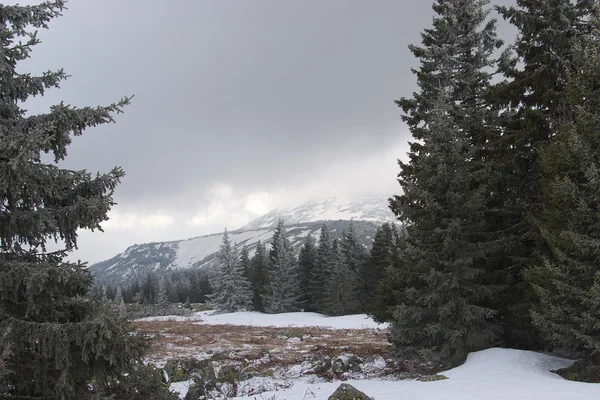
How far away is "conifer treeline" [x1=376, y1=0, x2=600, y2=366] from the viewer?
9008mm

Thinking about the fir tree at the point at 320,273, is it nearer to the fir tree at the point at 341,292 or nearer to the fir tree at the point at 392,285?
the fir tree at the point at 341,292

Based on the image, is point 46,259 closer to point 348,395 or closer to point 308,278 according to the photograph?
point 348,395

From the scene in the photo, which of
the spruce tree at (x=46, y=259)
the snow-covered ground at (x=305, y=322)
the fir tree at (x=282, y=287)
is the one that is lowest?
the snow-covered ground at (x=305, y=322)

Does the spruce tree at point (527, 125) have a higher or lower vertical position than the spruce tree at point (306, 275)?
higher

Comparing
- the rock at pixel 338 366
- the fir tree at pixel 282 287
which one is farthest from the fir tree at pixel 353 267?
the rock at pixel 338 366

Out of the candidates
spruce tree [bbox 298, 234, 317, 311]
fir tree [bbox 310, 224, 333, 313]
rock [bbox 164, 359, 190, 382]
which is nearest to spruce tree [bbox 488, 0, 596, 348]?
rock [bbox 164, 359, 190, 382]

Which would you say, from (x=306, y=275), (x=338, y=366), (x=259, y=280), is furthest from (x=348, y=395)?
(x=259, y=280)

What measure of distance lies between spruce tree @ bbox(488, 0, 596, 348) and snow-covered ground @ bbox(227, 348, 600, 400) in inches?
60.6

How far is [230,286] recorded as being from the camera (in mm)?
54312

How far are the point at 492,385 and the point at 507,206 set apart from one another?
6627 millimetres

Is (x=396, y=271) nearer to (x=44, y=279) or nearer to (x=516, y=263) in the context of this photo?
→ (x=516, y=263)

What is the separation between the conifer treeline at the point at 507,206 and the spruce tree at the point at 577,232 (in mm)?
42

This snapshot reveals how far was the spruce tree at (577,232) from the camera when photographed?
25.7ft

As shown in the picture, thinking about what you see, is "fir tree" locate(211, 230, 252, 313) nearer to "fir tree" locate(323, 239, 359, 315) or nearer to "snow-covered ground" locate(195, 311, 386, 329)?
"snow-covered ground" locate(195, 311, 386, 329)
